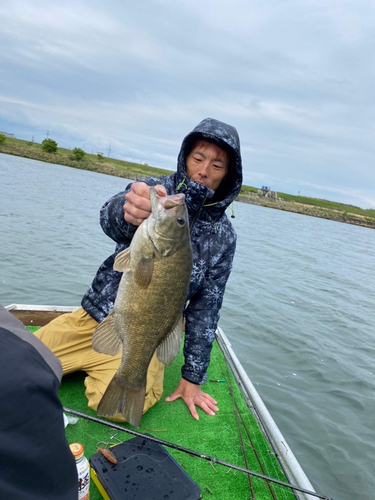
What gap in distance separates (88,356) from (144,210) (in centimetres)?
212

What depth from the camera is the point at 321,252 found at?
23328mm

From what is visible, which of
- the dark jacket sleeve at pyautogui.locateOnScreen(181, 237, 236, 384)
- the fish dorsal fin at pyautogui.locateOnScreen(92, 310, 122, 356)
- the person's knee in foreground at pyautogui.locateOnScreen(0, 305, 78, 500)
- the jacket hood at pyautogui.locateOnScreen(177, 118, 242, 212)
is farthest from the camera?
the dark jacket sleeve at pyautogui.locateOnScreen(181, 237, 236, 384)

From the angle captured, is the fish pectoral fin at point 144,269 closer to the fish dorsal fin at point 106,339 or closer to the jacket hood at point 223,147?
the fish dorsal fin at point 106,339

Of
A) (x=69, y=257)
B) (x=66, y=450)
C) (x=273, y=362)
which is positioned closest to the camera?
(x=66, y=450)

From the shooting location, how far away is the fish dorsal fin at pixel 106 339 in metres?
2.59

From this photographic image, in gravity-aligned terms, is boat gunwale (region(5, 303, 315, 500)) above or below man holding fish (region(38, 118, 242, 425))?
below

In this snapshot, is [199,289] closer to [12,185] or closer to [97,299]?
[97,299]

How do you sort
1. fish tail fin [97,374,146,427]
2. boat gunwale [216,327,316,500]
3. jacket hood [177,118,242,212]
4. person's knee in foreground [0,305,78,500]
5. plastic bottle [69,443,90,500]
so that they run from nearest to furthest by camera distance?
1. person's knee in foreground [0,305,78,500]
2. plastic bottle [69,443,90,500]
3. fish tail fin [97,374,146,427]
4. boat gunwale [216,327,316,500]
5. jacket hood [177,118,242,212]

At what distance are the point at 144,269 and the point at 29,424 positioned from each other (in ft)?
4.58

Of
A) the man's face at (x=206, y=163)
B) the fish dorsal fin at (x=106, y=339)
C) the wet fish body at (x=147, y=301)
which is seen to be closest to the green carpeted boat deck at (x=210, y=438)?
the wet fish body at (x=147, y=301)

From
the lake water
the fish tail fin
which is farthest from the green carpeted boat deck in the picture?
the lake water

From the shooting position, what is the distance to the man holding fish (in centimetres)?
240

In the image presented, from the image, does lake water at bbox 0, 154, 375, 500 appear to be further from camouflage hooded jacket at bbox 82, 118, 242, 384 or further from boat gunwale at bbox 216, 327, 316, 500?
camouflage hooded jacket at bbox 82, 118, 242, 384

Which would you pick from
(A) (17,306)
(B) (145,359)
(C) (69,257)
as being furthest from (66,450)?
(C) (69,257)
